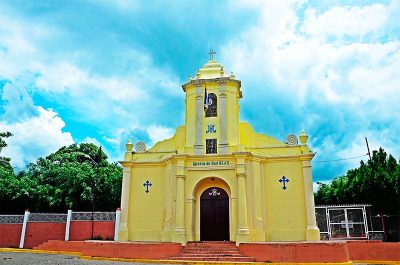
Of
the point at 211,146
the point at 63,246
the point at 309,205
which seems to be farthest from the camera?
the point at 211,146

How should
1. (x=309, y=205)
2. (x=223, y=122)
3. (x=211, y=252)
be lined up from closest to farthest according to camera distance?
(x=211, y=252) → (x=309, y=205) → (x=223, y=122)

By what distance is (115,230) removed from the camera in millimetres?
18859

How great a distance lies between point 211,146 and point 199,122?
1525 mm

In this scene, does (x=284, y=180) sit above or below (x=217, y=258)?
above

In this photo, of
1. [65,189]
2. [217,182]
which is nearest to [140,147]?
[217,182]

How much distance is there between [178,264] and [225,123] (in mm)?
7979

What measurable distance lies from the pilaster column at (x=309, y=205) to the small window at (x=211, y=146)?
466 centimetres

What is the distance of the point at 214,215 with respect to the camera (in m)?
17.9

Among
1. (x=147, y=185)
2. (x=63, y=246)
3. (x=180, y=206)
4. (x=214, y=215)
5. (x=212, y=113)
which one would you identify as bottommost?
(x=63, y=246)

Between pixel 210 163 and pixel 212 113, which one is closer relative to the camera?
pixel 210 163

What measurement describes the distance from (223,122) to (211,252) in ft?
22.7

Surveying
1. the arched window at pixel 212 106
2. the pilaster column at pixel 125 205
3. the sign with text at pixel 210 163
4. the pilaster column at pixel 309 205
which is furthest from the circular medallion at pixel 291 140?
the pilaster column at pixel 125 205

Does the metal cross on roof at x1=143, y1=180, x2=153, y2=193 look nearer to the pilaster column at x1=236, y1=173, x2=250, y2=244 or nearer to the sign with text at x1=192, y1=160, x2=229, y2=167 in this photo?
the sign with text at x1=192, y1=160, x2=229, y2=167

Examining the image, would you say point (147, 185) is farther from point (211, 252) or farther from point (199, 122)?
point (211, 252)
